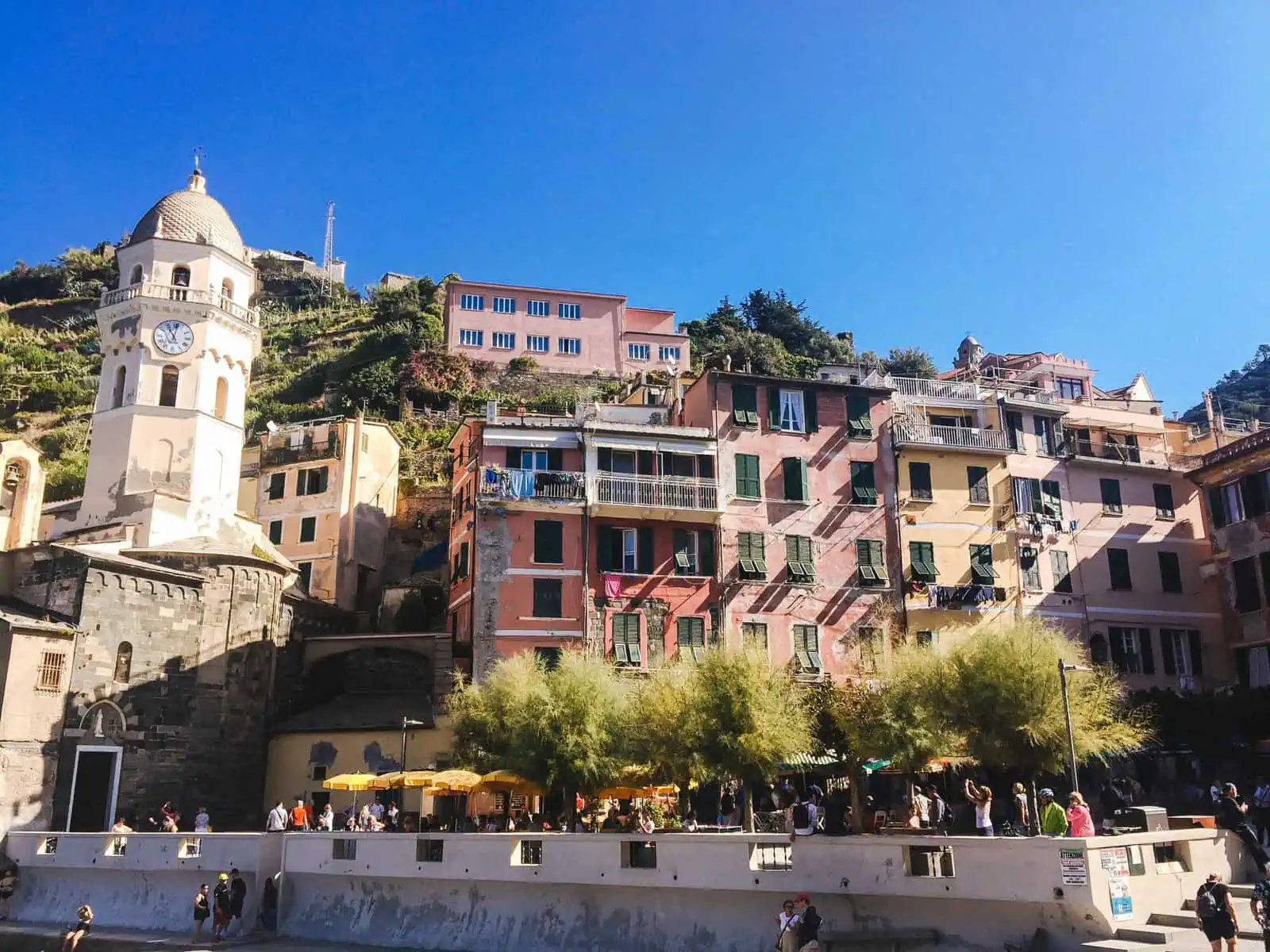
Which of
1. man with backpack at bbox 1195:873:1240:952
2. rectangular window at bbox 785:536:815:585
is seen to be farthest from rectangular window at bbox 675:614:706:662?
man with backpack at bbox 1195:873:1240:952

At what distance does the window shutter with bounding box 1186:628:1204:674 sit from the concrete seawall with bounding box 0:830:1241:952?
18.7 m

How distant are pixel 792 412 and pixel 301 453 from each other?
2220 cm

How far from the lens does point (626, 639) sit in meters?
35.3

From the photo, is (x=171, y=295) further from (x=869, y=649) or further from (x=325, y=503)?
(x=869, y=649)

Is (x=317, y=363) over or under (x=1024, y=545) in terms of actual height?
over

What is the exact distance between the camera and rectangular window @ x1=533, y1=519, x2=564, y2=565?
35625mm

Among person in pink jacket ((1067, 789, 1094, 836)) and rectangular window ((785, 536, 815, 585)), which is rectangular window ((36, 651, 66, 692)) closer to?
rectangular window ((785, 536, 815, 585))

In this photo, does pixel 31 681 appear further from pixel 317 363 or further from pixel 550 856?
pixel 317 363

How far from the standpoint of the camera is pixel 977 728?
24406mm

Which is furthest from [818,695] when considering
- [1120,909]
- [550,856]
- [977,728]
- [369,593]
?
[369,593]

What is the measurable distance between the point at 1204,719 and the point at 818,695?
14.0 metres

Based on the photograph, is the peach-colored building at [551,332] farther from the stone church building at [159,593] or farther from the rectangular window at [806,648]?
the rectangular window at [806,648]

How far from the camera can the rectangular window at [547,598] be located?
115 feet

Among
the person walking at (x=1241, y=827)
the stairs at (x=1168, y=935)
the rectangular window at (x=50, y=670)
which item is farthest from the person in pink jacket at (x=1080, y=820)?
the rectangular window at (x=50, y=670)
